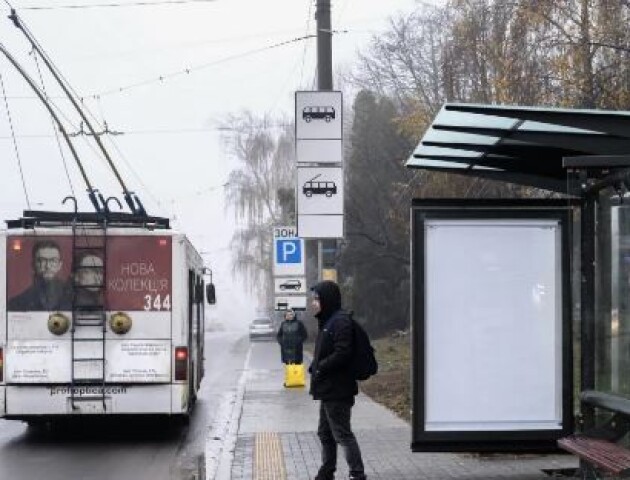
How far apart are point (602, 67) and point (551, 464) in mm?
8361

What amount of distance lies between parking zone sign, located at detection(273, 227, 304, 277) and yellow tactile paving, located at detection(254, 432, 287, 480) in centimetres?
684

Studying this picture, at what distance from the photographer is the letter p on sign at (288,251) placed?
1955cm

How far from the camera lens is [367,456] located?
10.6 meters

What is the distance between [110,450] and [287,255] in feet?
25.1

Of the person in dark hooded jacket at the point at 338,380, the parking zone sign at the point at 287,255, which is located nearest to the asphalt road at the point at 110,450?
the person in dark hooded jacket at the point at 338,380

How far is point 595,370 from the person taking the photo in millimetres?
8117

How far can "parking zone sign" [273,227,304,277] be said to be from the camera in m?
19.4

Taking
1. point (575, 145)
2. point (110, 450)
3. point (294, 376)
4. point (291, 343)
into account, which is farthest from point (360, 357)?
point (294, 376)

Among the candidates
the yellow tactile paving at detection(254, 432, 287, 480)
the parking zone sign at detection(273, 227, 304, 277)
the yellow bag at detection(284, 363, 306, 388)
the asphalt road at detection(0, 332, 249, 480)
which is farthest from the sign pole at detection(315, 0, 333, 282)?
the yellow bag at detection(284, 363, 306, 388)

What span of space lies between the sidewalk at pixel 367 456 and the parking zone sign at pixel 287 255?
4082 mm

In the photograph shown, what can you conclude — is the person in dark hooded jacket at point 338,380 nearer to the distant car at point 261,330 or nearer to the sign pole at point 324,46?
the sign pole at point 324,46

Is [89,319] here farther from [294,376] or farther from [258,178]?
[258,178]

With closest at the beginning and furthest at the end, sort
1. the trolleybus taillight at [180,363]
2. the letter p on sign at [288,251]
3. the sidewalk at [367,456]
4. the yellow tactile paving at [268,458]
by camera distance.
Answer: the sidewalk at [367,456] < the yellow tactile paving at [268,458] < the trolleybus taillight at [180,363] < the letter p on sign at [288,251]

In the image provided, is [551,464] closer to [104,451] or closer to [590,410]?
[590,410]
